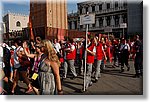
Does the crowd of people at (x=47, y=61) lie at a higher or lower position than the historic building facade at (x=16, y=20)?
lower

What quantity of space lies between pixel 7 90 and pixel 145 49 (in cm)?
284

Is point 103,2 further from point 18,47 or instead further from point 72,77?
point 18,47

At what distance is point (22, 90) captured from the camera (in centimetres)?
474

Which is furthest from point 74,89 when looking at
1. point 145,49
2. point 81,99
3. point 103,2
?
point 103,2

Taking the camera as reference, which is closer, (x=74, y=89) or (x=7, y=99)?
(x=7, y=99)

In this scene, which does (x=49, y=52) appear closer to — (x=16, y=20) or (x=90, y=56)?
(x=90, y=56)

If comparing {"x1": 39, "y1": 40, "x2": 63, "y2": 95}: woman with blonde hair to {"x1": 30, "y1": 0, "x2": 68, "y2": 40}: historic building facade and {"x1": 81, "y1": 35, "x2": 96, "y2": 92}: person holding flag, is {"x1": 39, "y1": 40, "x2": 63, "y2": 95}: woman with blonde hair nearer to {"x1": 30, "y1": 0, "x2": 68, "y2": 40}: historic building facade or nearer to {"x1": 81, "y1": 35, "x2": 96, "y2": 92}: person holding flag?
{"x1": 81, "y1": 35, "x2": 96, "y2": 92}: person holding flag

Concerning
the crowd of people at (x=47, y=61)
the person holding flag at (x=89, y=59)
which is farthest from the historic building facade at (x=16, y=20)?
the person holding flag at (x=89, y=59)

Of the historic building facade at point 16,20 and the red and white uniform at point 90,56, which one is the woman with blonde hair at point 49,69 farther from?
the historic building facade at point 16,20

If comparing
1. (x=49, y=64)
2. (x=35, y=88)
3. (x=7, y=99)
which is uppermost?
(x=49, y=64)

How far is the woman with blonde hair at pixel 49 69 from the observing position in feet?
10.6

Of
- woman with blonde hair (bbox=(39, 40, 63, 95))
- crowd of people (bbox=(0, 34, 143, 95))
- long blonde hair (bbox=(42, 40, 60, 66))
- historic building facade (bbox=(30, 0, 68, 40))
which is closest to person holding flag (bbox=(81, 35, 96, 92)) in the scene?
crowd of people (bbox=(0, 34, 143, 95))

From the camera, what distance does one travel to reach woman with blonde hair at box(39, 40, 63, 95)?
322cm

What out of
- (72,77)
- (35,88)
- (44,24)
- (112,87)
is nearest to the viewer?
(35,88)
